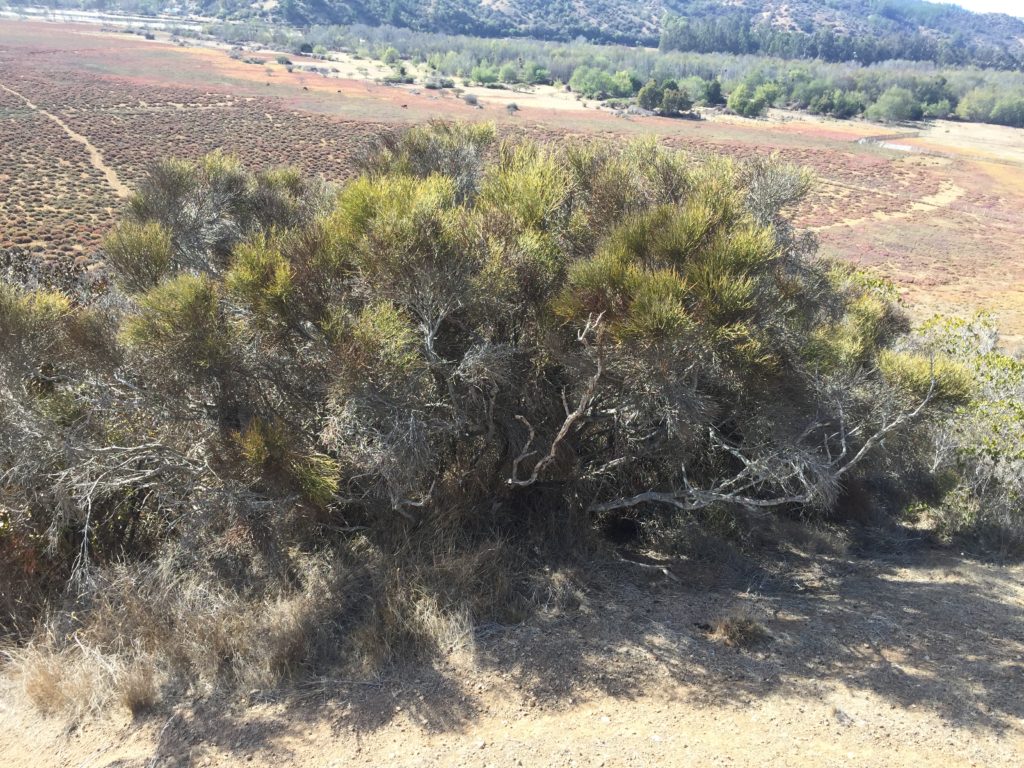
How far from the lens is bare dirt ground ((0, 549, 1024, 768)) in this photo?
4.10m

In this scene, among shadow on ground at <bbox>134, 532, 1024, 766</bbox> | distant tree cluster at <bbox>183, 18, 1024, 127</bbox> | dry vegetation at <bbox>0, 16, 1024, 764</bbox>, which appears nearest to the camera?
shadow on ground at <bbox>134, 532, 1024, 766</bbox>

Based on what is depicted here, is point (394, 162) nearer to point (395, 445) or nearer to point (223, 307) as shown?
point (223, 307)

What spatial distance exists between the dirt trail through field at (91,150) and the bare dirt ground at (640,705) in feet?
93.4

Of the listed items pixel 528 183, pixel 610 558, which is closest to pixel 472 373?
pixel 528 183

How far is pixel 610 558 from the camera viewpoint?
630cm

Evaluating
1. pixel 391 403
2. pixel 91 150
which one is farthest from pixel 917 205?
pixel 91 150

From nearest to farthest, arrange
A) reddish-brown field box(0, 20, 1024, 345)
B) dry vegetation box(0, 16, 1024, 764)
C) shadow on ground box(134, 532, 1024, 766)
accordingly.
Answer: shadow on ground box(134, 532, 1024, 766) → dry vegetation box(0, 16, 1024, 764) → reddish-brown field box(0, 20, 1024, 345)

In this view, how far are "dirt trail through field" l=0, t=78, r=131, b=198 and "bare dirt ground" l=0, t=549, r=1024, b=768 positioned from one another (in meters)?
28.5

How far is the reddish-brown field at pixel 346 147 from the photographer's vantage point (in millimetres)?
28734

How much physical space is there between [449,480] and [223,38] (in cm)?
15715

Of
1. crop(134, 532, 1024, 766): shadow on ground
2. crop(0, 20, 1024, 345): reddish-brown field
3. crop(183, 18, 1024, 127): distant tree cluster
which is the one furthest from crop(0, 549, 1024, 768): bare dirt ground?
crop(183, 18, 1024, 127): distant tree cluster

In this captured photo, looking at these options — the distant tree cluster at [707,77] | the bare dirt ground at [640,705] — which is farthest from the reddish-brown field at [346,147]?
the distant tree cluster at [707,77]

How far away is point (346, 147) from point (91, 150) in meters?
15.1

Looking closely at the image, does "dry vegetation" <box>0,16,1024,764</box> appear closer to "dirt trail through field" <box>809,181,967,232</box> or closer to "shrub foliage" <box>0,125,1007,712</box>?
"shrub foliage" <box>0,125,1007,712</box>
